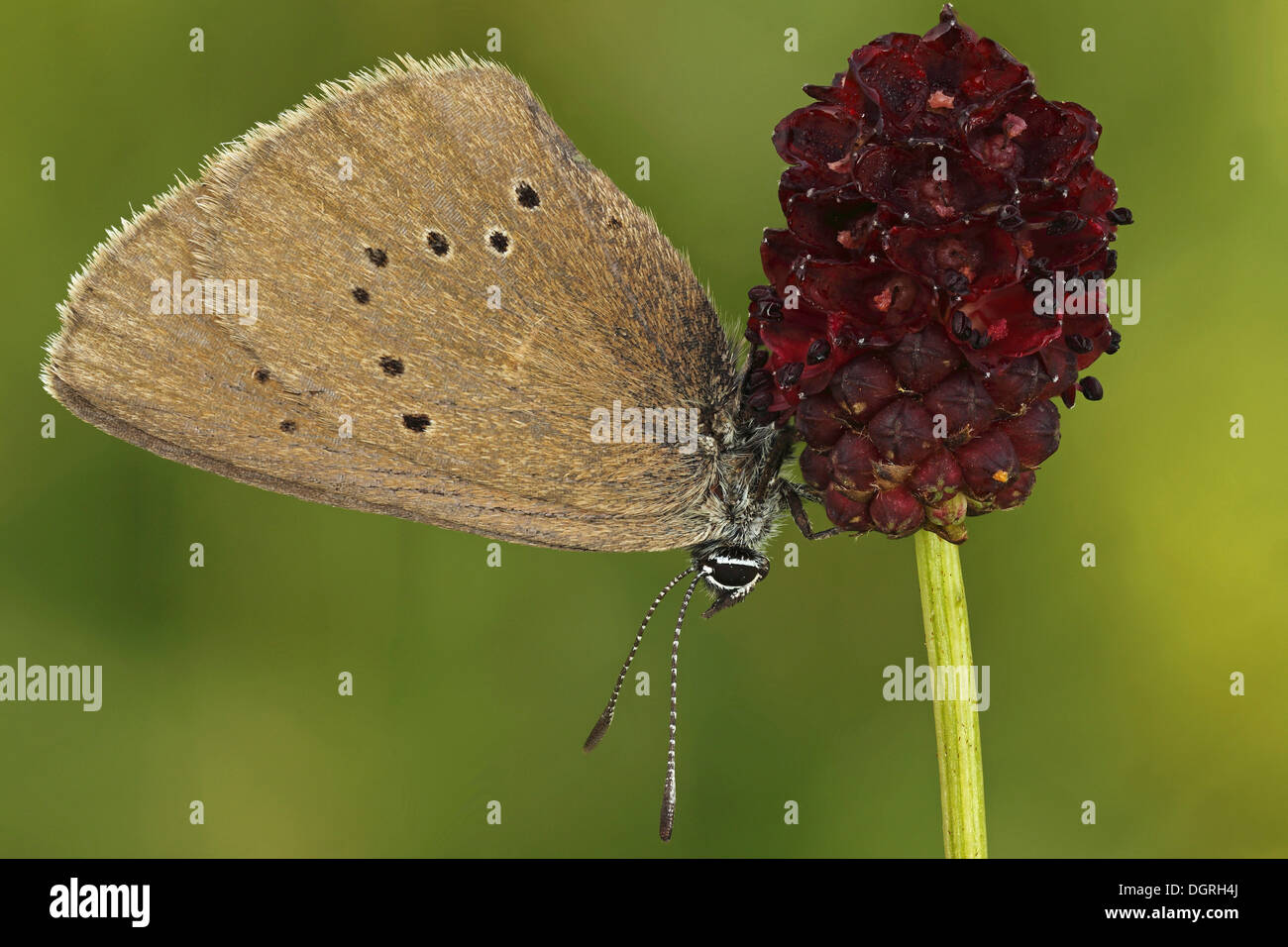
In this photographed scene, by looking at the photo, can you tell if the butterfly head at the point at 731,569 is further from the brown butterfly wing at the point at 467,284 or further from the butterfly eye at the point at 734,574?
the brown butterfly wing at the point at 467,284

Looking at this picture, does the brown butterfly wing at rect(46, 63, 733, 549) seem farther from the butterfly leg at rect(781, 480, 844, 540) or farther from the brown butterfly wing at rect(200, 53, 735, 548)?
the butterfly leg at rect(781, 480, 844, 540)

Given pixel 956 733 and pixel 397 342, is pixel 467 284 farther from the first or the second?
pixel 956 733

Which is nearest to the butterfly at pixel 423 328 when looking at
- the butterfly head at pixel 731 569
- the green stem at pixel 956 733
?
the butterfly head at pixel 731 569

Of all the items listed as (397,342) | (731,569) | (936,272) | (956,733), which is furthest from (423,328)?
(956,733)

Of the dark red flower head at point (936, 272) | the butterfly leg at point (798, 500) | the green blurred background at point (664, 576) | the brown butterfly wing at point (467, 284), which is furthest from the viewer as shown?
the green blurred background at point (664, 576)


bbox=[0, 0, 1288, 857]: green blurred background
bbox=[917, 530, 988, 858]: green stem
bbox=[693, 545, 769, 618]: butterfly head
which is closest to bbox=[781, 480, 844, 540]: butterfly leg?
bbox=[693, 545, 769, 618]: butterfly head

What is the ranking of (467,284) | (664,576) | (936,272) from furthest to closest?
1. (664,576)
2. (467,284)
3. (936,272)

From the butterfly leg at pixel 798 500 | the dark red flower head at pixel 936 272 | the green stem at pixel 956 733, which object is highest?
the dark red flower head at pixel 936 272

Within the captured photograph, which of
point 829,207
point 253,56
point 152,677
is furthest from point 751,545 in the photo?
point 253,56
